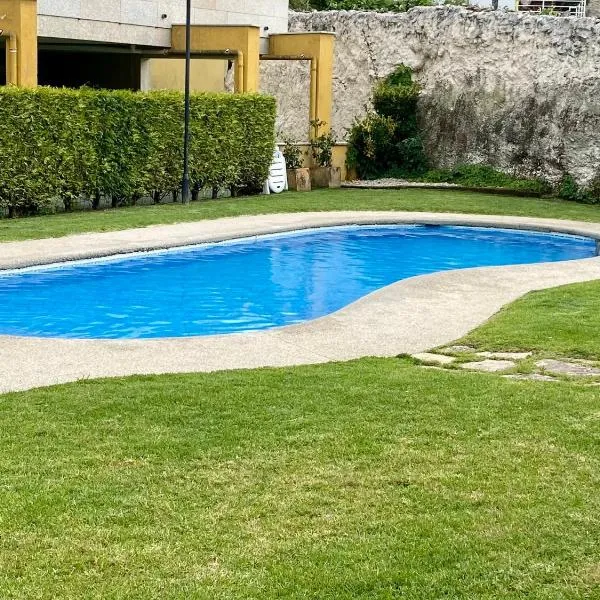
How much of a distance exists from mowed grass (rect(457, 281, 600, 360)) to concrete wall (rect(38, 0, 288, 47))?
39.8ft

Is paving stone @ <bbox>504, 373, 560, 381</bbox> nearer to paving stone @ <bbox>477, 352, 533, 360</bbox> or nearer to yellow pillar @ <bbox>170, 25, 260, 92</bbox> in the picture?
paving stone @ <bbox>477, 352, 533, 360</bbox>

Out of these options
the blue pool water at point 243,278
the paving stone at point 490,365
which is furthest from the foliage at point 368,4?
the paving stone at point 490,365

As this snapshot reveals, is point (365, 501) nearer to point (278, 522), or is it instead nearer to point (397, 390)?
point (278, 522)

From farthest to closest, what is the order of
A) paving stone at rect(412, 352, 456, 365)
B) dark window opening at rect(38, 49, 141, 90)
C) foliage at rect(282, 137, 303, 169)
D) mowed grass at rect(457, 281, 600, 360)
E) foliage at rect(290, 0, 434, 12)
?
foliage at rect(290, 0, 434, 12) < dark window opening at rect(38, 49, 141, 90) < foliage at rect(282, 137, 303, 169) < mowed grass at rect(457, 281, 600, 360) < paving stone at rect(412, 352, 456, 365)

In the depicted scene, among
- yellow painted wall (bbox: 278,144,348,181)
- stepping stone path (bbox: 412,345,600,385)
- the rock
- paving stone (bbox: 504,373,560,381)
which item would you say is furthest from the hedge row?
paving stone (bbox: 504,373,560,381)

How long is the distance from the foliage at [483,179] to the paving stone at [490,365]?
52.1 ft

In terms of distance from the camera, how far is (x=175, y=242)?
49.2 ft

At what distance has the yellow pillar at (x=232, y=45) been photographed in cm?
2219

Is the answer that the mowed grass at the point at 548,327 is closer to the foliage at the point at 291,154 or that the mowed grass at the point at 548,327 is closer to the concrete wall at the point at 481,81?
the concrete wall at the point at 481,81

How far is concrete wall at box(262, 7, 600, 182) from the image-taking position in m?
22.8

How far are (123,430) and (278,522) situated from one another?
160 centimetres

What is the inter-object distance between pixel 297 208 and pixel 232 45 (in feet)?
15.8

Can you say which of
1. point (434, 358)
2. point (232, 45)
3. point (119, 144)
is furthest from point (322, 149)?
point (434, 358)

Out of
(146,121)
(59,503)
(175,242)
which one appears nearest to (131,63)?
(146,121)
